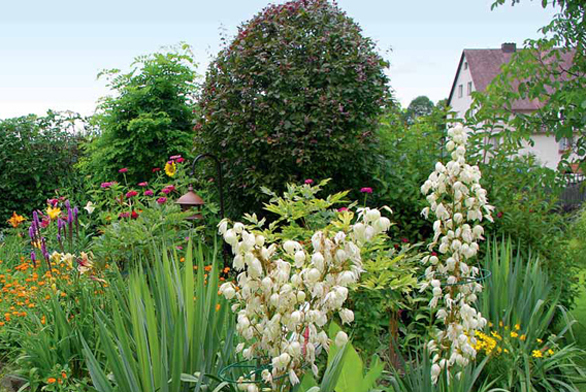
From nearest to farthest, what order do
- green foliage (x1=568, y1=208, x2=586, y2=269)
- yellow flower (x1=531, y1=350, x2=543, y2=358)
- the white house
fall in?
1. yellow flower (x1=531, y1=350, x2=543, y2=358)
2. green foliage (x1=568, y1=208, x2=586, y2=269)
3. the white house

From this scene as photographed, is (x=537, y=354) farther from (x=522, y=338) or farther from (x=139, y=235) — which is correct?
(x=139, y=235)

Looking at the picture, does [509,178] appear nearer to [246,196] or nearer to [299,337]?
[246,196]

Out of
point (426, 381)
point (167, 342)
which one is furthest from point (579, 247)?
point (167, 342)

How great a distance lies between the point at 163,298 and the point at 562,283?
13.6ft

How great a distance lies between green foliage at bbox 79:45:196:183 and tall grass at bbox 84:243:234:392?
19.1 ft

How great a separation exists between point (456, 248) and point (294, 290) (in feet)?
3.74

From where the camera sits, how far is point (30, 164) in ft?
31.3

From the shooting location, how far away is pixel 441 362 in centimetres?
279

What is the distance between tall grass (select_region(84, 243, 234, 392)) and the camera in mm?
2348

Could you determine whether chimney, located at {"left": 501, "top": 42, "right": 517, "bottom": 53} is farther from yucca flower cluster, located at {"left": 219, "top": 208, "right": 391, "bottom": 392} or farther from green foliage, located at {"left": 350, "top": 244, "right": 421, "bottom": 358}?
yucca flower cluster, located at {"left": 219, "top": 208, "right": 391, "bottom": 392}

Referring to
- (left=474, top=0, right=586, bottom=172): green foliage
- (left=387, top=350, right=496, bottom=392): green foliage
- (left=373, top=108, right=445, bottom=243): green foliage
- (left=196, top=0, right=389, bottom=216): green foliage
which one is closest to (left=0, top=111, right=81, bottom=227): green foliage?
(left=196, top=0, right=389, bottom=216): green foliage

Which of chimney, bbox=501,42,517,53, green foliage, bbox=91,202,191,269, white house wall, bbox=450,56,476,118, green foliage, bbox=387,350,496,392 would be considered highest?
chimney, bbox=501,42,517,53

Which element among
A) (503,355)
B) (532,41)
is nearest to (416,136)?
(532,41)

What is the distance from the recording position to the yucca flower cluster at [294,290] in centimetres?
186
